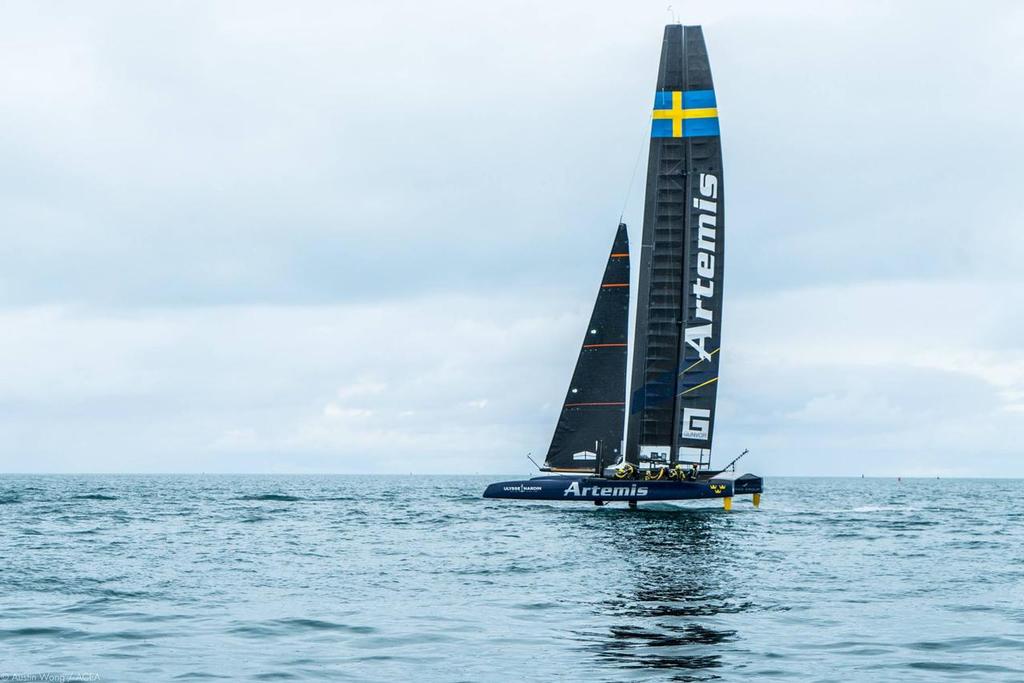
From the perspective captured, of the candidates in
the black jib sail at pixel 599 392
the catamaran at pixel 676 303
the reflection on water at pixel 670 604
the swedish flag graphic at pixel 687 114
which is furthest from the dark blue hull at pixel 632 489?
the swedish flag graphic at pixel 687 114

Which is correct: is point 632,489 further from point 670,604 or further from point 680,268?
point 670,604

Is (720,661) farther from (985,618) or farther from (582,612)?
(985,618)

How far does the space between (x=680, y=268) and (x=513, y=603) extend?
1192 inches

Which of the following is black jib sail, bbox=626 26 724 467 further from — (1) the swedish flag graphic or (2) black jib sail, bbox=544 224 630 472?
(2) black jib sail, bbox=544 224 630 472

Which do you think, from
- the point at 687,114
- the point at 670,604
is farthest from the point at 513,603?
the point at 687,114

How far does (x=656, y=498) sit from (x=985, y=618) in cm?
2577

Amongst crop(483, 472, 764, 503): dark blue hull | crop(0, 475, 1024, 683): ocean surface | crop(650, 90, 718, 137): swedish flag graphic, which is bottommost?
crop(0, 475, 1024, 683): ocean surface

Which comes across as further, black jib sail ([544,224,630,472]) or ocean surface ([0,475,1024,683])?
black jib sail ([544,224,630,472])

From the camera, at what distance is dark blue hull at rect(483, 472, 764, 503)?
155 ft

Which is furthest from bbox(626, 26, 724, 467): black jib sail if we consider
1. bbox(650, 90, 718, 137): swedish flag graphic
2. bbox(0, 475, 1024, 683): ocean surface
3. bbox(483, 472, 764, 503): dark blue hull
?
bbox(0, 475, 1024, 683): ocean surface

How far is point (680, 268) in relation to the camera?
51.4 meters

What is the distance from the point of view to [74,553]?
33.3 meters

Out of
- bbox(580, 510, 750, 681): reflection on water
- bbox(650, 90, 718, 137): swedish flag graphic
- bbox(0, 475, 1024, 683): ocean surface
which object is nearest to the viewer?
bbox(0, 475, 1024, 683): ocean surface

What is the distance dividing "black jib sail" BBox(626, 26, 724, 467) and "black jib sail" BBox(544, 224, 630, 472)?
42.8 inches
